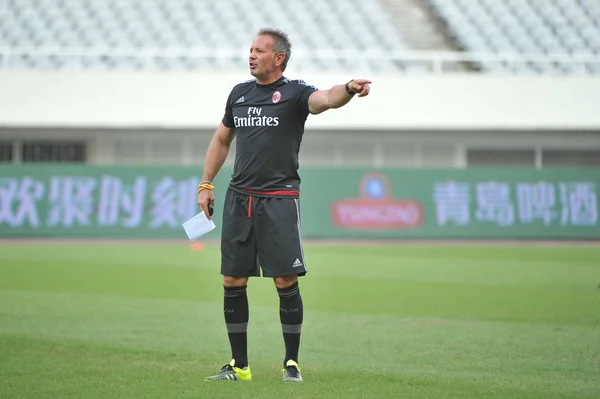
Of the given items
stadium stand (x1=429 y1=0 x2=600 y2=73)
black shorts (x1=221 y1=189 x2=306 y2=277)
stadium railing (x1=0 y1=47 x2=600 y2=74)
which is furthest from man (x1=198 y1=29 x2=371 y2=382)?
stadium stand (x1=429 y1=0 x2=600 y2=73)

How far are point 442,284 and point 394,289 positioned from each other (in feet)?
3.75

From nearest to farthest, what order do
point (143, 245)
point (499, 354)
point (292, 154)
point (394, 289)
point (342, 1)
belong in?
point (292, 154) < point (499, 354) < point (394, 289) < point (143, 245) < point (342, 1)

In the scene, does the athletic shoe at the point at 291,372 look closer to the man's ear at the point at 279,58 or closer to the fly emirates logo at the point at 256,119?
the fly emirates logo at the point at 256,119

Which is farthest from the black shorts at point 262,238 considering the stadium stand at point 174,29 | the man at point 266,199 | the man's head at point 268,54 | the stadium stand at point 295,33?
the stadium stand at point 174,29

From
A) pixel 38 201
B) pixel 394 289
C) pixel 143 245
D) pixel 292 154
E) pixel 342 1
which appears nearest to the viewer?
pixel 292 154

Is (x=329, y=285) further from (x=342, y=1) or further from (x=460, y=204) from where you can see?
(x=342, y=1)

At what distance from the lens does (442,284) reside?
16.2 metres

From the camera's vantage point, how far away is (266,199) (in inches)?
291

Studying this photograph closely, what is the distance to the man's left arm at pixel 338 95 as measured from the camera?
6750mm

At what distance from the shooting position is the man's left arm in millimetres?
6750

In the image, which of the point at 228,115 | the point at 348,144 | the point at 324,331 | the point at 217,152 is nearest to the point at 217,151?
the point at 217,152

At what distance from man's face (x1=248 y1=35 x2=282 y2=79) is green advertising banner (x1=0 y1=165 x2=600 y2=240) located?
20.4m

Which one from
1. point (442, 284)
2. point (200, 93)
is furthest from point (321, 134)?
point (442, 284)

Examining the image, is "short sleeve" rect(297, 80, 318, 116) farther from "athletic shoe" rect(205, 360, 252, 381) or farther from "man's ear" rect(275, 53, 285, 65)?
"athletic shoe" rect(205, 360, 252, 381)
